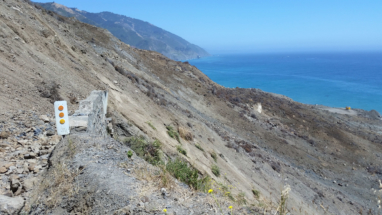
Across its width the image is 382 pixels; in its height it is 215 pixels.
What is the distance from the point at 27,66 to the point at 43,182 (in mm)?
7102

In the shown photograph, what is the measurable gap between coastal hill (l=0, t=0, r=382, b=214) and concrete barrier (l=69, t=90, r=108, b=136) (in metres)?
0.19

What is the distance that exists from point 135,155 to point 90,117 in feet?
5.98

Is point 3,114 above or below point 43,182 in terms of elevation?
above

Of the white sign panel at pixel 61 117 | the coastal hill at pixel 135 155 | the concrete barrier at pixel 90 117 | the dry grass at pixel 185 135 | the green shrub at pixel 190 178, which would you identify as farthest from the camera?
the dry grass at pixel 185 135

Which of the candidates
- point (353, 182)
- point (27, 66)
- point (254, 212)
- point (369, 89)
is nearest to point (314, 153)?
point (353, 182)

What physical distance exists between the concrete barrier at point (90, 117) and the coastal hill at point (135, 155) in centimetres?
19

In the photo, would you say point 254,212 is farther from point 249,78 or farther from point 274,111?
point 249,78

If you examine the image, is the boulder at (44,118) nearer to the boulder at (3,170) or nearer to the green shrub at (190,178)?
the boulder at (3,170)

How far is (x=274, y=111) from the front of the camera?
35156 mm

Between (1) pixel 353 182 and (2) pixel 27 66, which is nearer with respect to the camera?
(2) pixel 27 66

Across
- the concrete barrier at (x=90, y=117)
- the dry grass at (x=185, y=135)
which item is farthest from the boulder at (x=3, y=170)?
the dry grass at (x=185, y=135)

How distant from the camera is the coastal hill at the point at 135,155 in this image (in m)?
3.89

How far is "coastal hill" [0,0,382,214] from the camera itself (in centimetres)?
389

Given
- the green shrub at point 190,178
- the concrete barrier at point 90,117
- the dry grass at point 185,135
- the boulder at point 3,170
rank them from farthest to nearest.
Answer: the dry grass at point 185,135, the concrete barrier at point 90,117, the green shrub at point 190,178, the boulder at point 3,170
